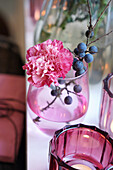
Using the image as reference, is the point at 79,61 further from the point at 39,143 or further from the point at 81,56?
the point at 39,143

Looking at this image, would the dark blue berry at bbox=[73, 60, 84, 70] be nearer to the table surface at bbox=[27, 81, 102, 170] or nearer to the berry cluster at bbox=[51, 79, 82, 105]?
the berry cluster at bbox=[51, 79, 82, 105]

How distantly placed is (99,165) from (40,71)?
178 mm

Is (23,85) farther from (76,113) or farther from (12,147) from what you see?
(76,113)

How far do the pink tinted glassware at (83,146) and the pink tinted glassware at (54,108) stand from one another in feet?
0.18

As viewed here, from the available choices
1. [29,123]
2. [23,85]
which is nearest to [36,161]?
Answer: [29,123]

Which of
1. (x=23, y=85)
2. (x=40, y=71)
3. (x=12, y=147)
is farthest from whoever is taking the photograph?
(x=23, y=85)

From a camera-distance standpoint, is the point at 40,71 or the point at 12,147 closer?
the point at 40,71

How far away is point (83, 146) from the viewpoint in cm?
40

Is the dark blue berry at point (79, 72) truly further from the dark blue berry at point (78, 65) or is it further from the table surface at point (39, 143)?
the table surface at point (39, 143)

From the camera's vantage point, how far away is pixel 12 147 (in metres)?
0.63

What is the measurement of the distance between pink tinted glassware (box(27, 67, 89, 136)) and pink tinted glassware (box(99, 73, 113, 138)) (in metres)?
0.03

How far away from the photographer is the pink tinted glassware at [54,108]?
425 millimetres

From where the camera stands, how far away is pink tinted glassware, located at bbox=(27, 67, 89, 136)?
1.39 feet

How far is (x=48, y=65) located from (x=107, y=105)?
15 cm
